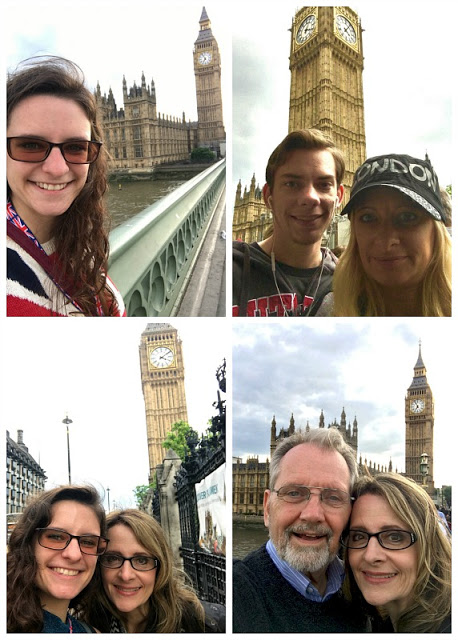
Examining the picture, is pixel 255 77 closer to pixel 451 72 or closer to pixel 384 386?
pixel 451 72

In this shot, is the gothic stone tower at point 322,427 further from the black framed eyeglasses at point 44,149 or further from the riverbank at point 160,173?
the black framed eyeglasses at point 44,149

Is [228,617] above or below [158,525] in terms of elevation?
below

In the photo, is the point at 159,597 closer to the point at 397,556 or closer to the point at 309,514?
the point at 309,514

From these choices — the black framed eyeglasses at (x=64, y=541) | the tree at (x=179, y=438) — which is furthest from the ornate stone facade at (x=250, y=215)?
the black framed eyeglasses at (x=64, y=541)

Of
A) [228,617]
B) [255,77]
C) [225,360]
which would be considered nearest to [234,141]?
[255,77]

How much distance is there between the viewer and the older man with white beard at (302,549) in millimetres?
3402

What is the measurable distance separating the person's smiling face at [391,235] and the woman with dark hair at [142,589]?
1.82 meters

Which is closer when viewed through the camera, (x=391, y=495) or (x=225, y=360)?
(x=391, y=495)

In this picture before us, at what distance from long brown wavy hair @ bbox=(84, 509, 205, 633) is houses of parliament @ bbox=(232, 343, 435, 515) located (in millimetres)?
452

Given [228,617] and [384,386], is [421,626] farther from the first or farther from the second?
[384,386]

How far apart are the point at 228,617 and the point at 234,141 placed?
100 inches

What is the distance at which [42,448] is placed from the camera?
3670 millimetres

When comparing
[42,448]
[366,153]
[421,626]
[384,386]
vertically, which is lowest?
[421,626]

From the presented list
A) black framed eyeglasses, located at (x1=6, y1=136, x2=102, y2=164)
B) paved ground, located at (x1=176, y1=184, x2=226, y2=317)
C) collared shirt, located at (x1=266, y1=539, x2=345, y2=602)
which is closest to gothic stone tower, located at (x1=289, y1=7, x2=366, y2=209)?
paved ground, located at (x1=176, y1=184, x2=226, y2=317)
